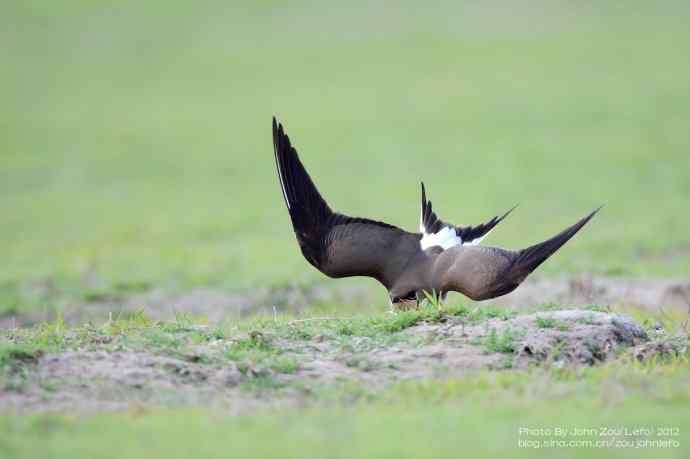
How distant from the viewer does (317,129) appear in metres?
24.8

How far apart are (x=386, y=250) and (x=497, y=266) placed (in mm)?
798

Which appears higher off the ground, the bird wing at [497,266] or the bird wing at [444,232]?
the bird wing at [444,232]

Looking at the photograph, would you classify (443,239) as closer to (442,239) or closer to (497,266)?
(442,239)

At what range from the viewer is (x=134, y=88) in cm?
2992

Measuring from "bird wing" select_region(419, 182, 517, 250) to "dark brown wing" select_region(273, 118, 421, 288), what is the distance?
5.8 inches

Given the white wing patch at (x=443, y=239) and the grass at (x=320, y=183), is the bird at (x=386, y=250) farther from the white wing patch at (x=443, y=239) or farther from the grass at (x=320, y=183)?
the grass at (x=320, y=183)

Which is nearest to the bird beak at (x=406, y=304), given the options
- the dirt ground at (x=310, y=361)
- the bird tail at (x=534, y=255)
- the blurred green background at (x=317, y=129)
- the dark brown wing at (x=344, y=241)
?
the dark brown wing at (x=344, y=241)

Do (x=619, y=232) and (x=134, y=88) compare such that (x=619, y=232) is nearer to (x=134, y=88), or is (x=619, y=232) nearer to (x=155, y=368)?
(x=155, y=368)

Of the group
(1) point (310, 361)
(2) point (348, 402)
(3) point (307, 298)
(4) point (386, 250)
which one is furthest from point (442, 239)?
(3) point (307, 298)

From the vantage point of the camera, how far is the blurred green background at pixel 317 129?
50.0 ft

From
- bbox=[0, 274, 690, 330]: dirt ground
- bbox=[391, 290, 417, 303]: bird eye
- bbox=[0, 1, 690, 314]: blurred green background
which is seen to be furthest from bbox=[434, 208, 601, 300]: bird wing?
bbox=[0, 1, 690, 314]: blurred green background

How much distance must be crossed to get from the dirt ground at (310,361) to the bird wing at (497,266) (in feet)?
0.72

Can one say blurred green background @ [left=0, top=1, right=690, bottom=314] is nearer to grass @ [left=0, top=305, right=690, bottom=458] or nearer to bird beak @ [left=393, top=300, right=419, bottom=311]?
bird beak @ [left=393, top=300, right=419, bottom=311]

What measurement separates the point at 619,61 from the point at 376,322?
23260 millimetres
